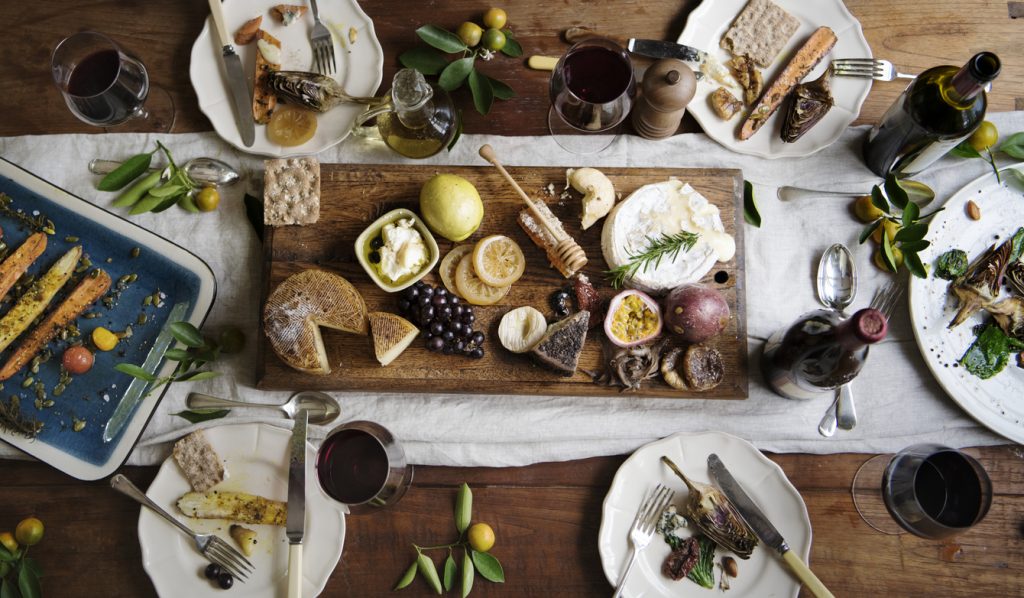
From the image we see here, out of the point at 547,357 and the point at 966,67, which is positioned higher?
the point at 966,67

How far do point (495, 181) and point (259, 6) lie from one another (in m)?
1.05

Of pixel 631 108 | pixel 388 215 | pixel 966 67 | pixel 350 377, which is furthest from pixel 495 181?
pixel 966 67

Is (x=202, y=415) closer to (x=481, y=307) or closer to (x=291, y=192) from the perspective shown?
(x=291, y=192)

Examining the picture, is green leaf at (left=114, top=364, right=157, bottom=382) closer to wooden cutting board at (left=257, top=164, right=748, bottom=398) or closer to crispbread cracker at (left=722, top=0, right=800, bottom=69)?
wooden cutting board at (left=257, top=164, right=748, bottom=398)

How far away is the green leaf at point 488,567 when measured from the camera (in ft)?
6.88

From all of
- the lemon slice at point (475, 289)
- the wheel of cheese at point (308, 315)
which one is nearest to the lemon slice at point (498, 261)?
the lemon slice at point (475, 289)

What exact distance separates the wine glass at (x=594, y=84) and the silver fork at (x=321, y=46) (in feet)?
2.60

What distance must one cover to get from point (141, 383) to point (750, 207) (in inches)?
85.0

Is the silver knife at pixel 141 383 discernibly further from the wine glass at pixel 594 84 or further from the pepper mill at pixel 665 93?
the pepper mill at pixel 665 93

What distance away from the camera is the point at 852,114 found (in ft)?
7.39

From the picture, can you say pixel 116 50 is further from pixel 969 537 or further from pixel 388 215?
pixel 969 537

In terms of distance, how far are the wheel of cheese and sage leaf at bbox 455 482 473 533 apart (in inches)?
23.5

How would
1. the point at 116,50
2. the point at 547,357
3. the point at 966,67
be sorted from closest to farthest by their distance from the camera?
1. the point at 966,67
2. the point at 547,357
3. the point at 116,50

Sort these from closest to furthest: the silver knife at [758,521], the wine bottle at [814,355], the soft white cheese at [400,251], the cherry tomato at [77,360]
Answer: the wine bottle at [814,355] → the silver knife at [758,521] → the soft white cheese at [400,251] → the cherry tomato at [77,360]
